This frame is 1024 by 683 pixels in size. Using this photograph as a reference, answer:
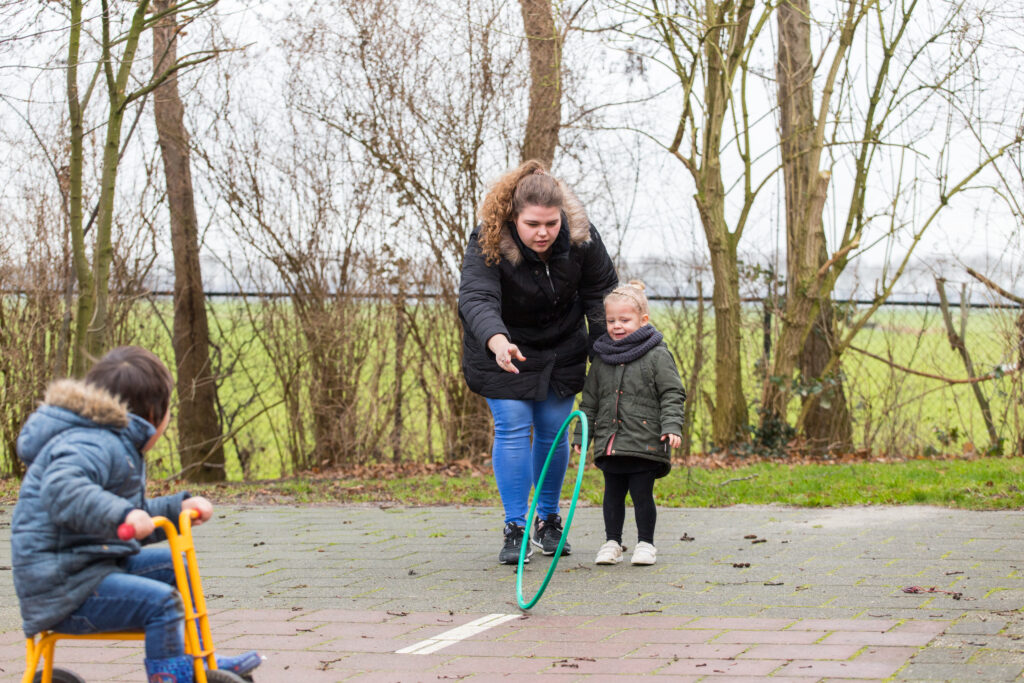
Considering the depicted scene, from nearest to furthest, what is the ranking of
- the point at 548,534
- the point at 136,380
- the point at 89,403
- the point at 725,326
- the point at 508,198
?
the point at 89,403
the point at 136,380
the point at 508,198
the point at 548,534
the point at 725,326

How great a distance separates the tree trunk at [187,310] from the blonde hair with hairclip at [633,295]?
722cm

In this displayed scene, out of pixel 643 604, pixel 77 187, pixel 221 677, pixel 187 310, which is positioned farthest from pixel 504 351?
pixel 187 310

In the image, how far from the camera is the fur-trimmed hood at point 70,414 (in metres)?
2.90

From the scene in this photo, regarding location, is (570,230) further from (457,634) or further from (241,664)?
(241,664)

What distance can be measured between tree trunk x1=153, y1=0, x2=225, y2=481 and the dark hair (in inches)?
348

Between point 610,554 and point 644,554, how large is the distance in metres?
0.17

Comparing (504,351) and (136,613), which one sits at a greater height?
(504,351)

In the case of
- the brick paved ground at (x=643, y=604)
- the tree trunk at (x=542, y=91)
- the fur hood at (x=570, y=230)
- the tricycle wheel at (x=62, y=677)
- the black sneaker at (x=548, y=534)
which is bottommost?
the brick paved ground at (x=643, y=604)

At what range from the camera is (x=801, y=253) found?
1159 centimetres

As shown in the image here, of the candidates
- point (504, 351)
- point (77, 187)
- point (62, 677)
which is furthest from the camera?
point (77, 187)

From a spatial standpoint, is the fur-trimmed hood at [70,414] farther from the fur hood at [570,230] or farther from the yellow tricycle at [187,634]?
the fur hood at [570,230]

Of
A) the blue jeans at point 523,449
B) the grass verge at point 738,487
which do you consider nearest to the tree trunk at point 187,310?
the grass verge at point 738,487

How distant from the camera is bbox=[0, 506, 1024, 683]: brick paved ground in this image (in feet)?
12.0

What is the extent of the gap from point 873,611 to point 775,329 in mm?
7861
